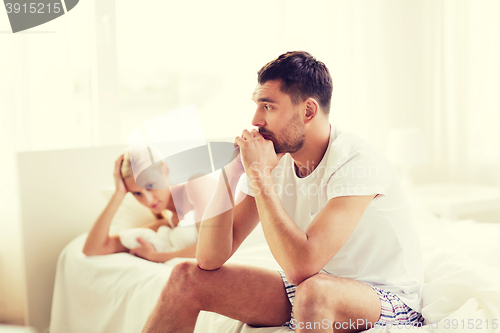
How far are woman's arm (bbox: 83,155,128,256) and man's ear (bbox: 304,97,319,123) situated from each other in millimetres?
858

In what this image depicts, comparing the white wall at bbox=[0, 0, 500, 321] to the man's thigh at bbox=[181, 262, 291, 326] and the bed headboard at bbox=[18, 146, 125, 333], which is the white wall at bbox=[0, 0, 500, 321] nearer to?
the bed headboard at bbox=[18, 146, 125, 333]

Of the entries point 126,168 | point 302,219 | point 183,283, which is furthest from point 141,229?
point 302,219

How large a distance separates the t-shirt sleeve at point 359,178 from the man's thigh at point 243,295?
0.31 meters

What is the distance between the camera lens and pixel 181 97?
2533mm

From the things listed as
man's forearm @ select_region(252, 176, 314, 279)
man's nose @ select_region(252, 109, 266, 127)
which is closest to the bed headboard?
man's nose @ select_region(252, 109, 266, 127)

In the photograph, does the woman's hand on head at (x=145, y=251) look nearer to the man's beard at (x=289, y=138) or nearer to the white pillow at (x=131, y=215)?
the white pillow at (x=131, y=215)

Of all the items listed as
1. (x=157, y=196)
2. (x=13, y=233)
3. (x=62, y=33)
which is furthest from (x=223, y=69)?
(x=13, y=233)

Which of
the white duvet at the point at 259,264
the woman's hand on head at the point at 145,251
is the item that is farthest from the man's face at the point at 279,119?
the woman's hand on head at the point at 145,251

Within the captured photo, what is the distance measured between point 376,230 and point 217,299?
0.44 meters

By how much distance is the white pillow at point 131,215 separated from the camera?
1880mm

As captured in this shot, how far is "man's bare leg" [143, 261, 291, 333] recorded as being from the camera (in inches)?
44.0

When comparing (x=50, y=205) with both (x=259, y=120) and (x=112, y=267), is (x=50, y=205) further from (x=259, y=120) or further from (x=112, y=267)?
(x=259, y=120)

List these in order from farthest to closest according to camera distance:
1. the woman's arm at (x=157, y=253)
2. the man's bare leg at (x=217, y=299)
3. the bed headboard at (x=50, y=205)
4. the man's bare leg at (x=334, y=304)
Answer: the bed headboard at (x=50, y=205) → the woman's arm at (x=157, y=253) → the man's bare leg at (x=217, y=299) → the man's bare leg at (x=334, y=304)

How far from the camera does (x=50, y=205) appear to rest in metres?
1.91
